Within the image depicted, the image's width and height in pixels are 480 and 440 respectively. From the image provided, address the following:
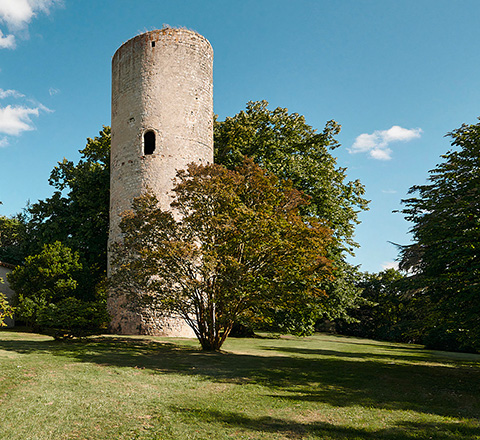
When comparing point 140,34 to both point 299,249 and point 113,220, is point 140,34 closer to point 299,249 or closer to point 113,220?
point 113,220

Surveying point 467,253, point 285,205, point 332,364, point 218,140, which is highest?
point 218,140

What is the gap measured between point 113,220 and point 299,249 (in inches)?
427

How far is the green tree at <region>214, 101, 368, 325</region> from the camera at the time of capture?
74.7 ft

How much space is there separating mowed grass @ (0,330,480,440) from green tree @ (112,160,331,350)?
1.86 m

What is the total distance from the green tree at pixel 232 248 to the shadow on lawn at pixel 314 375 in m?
1.66

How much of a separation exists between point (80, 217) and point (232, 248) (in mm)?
14572

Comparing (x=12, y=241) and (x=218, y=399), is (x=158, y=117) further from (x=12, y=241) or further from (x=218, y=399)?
(x=12, y=241)

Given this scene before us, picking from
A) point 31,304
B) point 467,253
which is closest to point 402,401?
point 467,253

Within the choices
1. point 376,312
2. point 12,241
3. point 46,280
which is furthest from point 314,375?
point 12,241

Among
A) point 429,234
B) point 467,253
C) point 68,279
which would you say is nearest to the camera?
point 467,253

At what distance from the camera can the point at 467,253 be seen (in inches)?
412

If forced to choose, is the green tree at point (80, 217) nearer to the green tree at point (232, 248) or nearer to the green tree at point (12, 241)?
the green tree at point (12, 241)

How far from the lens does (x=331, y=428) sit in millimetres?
6441

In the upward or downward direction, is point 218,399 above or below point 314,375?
above
